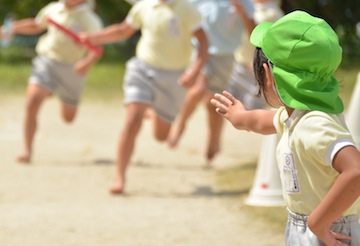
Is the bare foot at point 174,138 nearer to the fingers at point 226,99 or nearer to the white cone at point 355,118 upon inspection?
the white cone at point 355,118

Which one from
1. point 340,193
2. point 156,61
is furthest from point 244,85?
point 340,193

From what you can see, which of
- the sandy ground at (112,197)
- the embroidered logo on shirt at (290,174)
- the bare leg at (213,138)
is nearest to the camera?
the embroidered logo on shirt at (290,174)

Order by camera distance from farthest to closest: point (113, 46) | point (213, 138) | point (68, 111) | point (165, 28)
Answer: point (113, 46) → point (68, 111) → point (213, 138) → point (165, 28)

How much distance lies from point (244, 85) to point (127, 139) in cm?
145

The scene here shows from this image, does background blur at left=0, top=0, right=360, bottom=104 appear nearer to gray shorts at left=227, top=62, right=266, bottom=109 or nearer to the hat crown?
gray shorts at left=227, top=62, right=266, bottom=109

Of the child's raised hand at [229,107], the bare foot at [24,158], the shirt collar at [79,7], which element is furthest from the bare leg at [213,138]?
the child's raised hand at [229,107]

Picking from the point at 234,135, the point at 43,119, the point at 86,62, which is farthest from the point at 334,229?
the point at 43,119

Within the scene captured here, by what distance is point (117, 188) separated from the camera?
22.8ft

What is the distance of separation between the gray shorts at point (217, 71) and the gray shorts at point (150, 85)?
0.82 m

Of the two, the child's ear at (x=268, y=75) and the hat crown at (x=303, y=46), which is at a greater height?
the hat crown at (x=303, y=46)

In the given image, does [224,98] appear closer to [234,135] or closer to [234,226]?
[234,226]

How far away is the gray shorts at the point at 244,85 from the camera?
318 inches

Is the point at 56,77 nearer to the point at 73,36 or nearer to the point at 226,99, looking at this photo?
the point at 73,36

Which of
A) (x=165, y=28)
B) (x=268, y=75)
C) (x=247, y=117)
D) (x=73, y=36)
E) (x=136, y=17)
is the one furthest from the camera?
(x=73, y=36)
